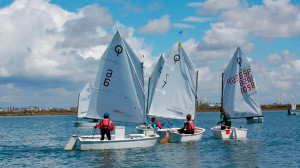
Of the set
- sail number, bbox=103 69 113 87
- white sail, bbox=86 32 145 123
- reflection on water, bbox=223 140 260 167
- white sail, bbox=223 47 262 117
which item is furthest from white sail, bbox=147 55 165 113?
sail number, bbox=103 69 113 87

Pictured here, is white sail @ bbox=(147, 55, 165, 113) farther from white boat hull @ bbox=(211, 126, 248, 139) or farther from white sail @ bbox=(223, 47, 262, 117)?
white boat hull @ bbox=(211, 126, 248, 139)

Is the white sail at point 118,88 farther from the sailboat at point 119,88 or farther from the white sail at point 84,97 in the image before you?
the white sail at point 84,97

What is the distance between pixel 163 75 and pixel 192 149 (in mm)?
9897

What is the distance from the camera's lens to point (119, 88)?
31.0 meters

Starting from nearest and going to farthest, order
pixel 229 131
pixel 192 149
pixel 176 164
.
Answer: pixel 176 164, pixel 192 149, pixel 229 131

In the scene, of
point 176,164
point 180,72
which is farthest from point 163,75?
point 176,164

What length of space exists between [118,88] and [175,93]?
27.8 feet

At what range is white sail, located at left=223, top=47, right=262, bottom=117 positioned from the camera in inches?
1670

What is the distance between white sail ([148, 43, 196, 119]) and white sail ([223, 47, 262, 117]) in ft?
22.9

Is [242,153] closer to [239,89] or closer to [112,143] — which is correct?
[112,143]

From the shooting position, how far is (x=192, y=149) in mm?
30500

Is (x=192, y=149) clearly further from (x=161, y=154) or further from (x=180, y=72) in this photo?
(x=180, y=72)

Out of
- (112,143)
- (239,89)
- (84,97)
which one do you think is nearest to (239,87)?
(239,89)

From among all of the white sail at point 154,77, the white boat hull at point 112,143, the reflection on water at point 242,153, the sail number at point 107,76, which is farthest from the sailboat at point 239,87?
the sail number at point 107,76
